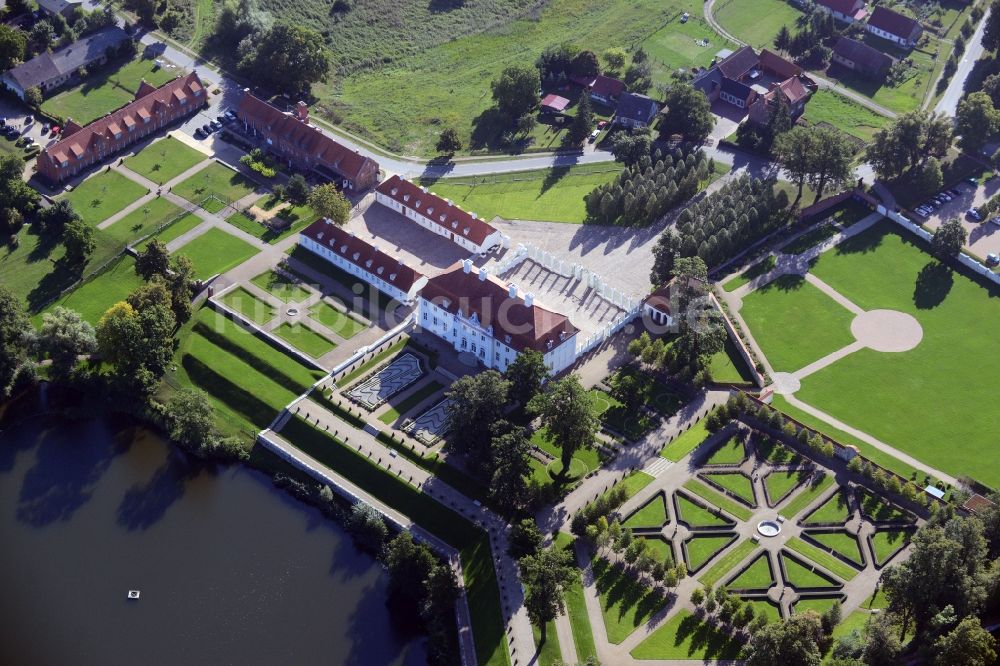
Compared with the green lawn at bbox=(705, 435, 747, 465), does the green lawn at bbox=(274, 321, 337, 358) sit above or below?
below

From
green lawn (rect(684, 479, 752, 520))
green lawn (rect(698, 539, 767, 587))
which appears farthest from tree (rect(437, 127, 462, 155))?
green lawn (rect(698, 539, 767, 587))

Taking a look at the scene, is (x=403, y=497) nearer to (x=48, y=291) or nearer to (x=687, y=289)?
(x=687, y=289)

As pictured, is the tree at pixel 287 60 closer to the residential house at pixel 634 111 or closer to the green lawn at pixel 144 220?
the green lawn at pixel 144 220

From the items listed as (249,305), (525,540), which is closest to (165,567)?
(525,540)

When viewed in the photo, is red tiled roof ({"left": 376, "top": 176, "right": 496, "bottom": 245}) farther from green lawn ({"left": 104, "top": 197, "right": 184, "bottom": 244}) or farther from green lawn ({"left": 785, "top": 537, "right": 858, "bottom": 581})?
green lawn ({"left": 785, "top": 537, "right": 858, "bottom": 581})

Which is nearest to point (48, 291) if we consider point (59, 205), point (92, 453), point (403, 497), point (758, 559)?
point (59, 205)

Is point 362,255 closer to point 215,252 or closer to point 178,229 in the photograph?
point 215,252
